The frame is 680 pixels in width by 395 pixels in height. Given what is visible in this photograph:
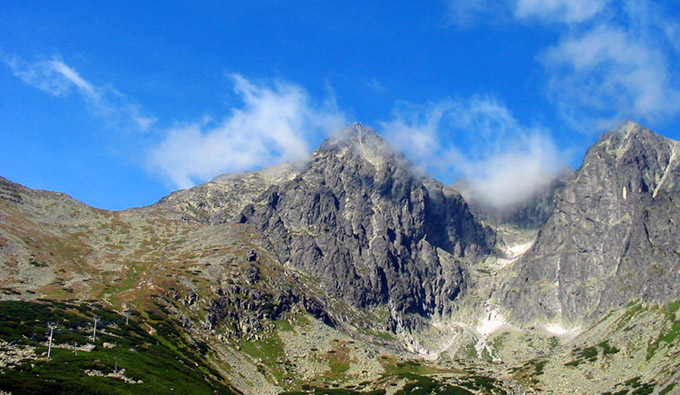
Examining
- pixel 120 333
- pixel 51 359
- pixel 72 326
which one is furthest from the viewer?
pixel 120 333

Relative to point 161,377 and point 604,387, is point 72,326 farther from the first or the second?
point 604,387

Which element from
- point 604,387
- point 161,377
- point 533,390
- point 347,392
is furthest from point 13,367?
point 604,387

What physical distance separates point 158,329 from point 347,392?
73258 millimetres

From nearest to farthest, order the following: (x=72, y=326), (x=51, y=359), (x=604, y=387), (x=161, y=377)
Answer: (x=51, y=359) → (x=161, y=377) → (x=72, y=326) → (x=604, y=387)

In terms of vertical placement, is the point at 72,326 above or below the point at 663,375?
above

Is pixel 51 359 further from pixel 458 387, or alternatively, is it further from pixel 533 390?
pixel 533 390

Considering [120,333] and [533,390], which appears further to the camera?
[533,390]

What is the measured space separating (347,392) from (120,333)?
82.9 metres

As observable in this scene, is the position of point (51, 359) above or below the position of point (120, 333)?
below

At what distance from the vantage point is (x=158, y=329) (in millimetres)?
196750

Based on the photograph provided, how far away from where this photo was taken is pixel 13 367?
107m

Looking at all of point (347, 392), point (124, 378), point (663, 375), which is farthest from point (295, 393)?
point (663, 375)

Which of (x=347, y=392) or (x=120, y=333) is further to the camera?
(x=347, y=392)

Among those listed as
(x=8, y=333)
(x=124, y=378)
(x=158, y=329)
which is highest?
(x=158, y=329)
